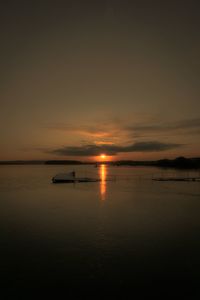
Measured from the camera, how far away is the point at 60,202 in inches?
1756

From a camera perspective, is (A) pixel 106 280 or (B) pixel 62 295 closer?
(B) pixel 62 295

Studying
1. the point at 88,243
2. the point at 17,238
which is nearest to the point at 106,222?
the point at 88,243

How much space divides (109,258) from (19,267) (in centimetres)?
602

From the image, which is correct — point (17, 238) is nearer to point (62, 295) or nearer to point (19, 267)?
point (19, 267)

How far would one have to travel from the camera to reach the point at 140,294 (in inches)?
545

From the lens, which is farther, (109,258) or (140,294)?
(109,258)

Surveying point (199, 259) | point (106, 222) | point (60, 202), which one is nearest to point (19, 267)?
point (199, 259)

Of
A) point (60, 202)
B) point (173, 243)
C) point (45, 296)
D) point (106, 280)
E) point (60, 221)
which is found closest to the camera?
point (45, 296)

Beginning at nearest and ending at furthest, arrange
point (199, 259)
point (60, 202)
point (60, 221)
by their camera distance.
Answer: point (199, 259) → point (60, 221) → point (60, 202)

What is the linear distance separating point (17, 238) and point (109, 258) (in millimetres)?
9040

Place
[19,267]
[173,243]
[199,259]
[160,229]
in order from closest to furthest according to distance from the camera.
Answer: [19,267]
[199,259]
[173,243]
[160,229]

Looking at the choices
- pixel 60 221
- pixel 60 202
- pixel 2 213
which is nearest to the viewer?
pixel 60 221

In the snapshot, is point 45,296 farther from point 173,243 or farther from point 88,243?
point 173,243

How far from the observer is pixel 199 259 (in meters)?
18.4
